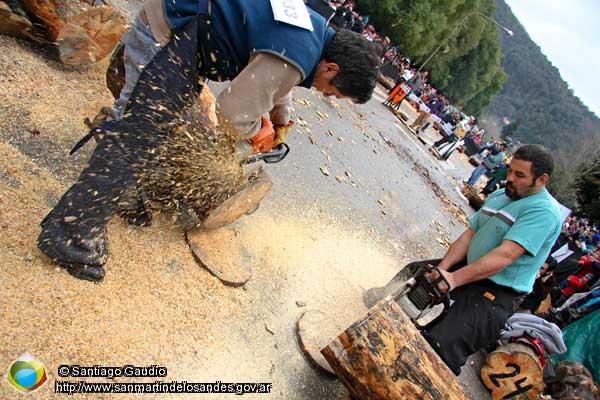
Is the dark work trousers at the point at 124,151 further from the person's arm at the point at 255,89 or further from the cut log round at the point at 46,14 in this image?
the cut log round at the point at 46,14

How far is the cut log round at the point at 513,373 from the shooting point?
10.7 feet

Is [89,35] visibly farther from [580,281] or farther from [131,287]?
[580,281]

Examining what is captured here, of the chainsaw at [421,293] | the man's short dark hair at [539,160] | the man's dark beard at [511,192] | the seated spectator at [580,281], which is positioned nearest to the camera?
the chainsaw at [421,293]

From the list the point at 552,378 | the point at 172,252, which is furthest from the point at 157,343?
the point at 552,378

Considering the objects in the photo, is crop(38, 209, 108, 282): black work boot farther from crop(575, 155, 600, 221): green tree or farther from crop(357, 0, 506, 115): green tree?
crop(357, 0, 506, 115): green tree

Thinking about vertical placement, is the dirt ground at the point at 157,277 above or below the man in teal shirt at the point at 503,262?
below

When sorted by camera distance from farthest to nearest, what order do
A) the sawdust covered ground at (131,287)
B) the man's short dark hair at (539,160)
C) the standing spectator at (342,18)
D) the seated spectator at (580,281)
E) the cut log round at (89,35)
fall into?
the standing spectator at (342,18) < the seated spectator at (580,281) < the cut log round at (89,35) < the man's short dark hair at (539,160) < the sawdust covered ground at (131,287)

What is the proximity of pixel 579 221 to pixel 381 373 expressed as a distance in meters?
15.8

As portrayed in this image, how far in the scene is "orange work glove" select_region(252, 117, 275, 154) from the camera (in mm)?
2291

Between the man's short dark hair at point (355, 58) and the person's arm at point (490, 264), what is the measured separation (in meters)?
1.25

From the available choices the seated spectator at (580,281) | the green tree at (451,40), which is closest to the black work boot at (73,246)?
the seated spectator at (580,281)

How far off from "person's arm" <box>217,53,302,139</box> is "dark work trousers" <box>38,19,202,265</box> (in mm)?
267

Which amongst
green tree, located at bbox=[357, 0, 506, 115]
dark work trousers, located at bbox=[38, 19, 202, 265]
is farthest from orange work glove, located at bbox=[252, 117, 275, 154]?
green tree, located at bbox=[357, 0, 506, 115]

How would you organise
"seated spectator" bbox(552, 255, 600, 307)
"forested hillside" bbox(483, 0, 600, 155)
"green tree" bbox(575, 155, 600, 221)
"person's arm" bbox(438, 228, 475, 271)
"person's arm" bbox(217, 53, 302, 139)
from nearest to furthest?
1. "person's arm" bbox(217, 53, 302, 139)
2. "person's arm" bbox(438, 228, 475, 271)
3. "seated spectator" bbox(552, 255, 600, 307)
4. "green tree" bbox(575, 155, 600, 221)
5. "forested hillside" bbox(483, 0, 600, 155)
